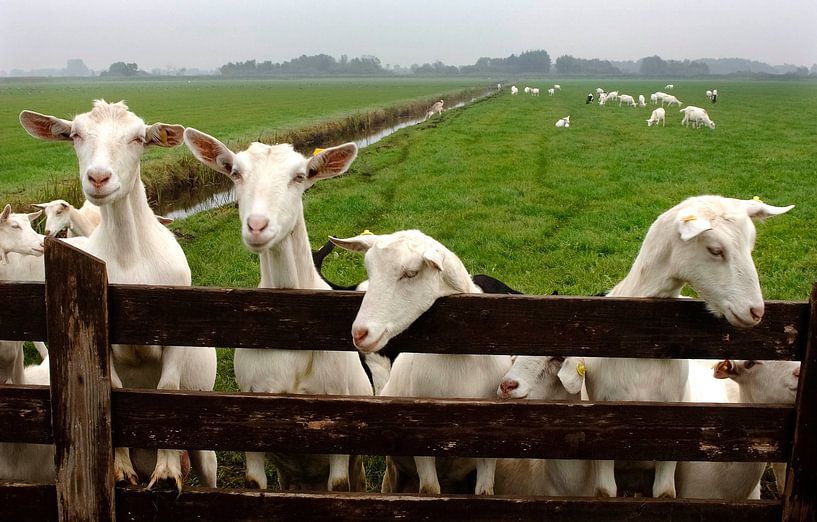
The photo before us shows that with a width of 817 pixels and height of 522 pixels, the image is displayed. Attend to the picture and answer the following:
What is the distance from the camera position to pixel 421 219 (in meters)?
14.8

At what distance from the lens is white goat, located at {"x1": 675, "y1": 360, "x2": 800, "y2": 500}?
13.1 ft

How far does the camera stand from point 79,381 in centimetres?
310

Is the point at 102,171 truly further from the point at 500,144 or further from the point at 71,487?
the point at 500,144

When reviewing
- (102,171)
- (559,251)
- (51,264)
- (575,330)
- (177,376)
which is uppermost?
(102,171)

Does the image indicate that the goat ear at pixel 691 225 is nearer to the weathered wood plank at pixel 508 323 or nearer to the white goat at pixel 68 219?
the weathered wood plank at pixel 508 323

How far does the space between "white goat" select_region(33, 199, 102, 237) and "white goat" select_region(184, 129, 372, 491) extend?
5.01 m

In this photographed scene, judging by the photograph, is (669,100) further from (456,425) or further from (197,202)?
(456,425)

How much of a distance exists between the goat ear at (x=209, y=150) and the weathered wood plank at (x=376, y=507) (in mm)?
1839

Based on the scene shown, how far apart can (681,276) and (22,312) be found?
10.2 ft

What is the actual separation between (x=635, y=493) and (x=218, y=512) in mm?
2526

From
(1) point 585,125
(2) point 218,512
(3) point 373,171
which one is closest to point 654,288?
(2) point 218,512

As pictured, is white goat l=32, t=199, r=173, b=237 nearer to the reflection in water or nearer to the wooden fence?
the wooden fence

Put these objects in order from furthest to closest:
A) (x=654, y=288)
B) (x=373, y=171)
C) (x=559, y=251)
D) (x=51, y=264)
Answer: (x=373, y=171) → (x=559, y=251) → (x=654, y=288) → (x=51, y=264)

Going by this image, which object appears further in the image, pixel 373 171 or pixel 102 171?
pixel 373 171
